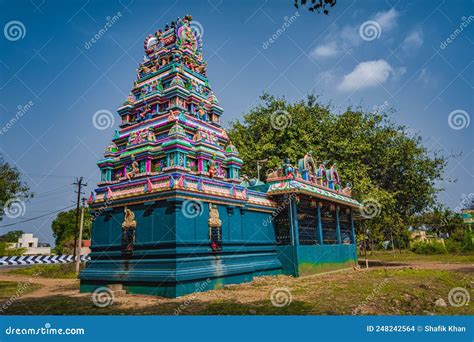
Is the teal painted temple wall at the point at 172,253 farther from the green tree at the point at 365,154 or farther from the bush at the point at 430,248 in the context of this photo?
the bush at the point at 430,248

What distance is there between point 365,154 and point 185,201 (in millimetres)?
18228

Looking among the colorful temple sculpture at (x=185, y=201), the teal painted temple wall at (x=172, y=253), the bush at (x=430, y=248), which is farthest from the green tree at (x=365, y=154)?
the bush at (x=430, y=248)

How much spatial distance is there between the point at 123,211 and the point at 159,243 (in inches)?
100

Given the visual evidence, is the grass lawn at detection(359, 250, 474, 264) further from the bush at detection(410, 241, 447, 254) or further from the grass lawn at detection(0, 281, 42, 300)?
the grass lawn at detection(0, 281, 42, 300)

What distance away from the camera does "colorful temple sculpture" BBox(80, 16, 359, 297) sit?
11516 millimetres

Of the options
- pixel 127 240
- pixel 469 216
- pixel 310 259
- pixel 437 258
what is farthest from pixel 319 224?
pixel 469 216

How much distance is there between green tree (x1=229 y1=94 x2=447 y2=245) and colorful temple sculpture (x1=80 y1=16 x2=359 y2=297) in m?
6.84

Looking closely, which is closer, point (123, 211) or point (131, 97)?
point (123, 211)

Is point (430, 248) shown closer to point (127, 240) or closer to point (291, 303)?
point (291, 303)

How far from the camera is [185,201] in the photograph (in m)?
A: 11.6

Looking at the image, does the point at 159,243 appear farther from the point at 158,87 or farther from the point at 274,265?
the point at 158,87

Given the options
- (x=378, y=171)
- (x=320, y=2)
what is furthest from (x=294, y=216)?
(x=378, y=171)

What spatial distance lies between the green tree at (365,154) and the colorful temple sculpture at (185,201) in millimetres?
6839

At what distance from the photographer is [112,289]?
464 inches
